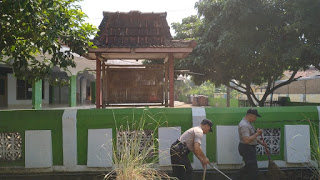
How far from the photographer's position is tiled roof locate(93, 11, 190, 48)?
22.5 feet

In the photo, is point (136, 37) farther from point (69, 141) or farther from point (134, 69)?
point (69, 141)

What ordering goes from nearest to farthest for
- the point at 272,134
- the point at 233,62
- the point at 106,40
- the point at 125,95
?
the point at 272,134 < the point at 106,40 < the point at 125,95 < the point at 233,62

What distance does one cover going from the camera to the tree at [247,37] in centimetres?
1073

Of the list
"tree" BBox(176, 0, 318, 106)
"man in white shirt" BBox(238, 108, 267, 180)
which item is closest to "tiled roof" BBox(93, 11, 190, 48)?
"man in white shirt" BBox(238, 108, 267, 180)

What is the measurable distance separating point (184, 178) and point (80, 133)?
2276 millimetres

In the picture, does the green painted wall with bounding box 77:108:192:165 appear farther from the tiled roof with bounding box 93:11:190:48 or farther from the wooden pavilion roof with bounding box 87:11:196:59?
the tiled roof with bounding box 93:11:190:48

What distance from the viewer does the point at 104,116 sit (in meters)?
5.55

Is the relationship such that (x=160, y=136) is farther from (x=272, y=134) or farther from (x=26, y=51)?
(x=26, y=51)

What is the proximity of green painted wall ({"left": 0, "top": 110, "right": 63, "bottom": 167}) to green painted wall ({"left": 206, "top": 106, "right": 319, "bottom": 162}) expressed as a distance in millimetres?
2925

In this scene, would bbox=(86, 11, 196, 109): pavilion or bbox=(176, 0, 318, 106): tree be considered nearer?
bbox=(86, 11, 196, 109): pavilion

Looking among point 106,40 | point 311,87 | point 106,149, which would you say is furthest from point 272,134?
point 311,87

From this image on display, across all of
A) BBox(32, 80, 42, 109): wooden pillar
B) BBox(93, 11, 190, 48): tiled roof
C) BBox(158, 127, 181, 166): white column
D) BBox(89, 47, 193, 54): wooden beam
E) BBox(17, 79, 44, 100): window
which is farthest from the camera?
BBox(17, 79, 44, 100): window

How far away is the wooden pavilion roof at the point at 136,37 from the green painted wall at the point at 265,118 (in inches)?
71.0

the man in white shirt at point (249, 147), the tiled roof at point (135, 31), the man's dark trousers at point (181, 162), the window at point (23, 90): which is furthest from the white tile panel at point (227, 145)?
the window at point (23, 90)
